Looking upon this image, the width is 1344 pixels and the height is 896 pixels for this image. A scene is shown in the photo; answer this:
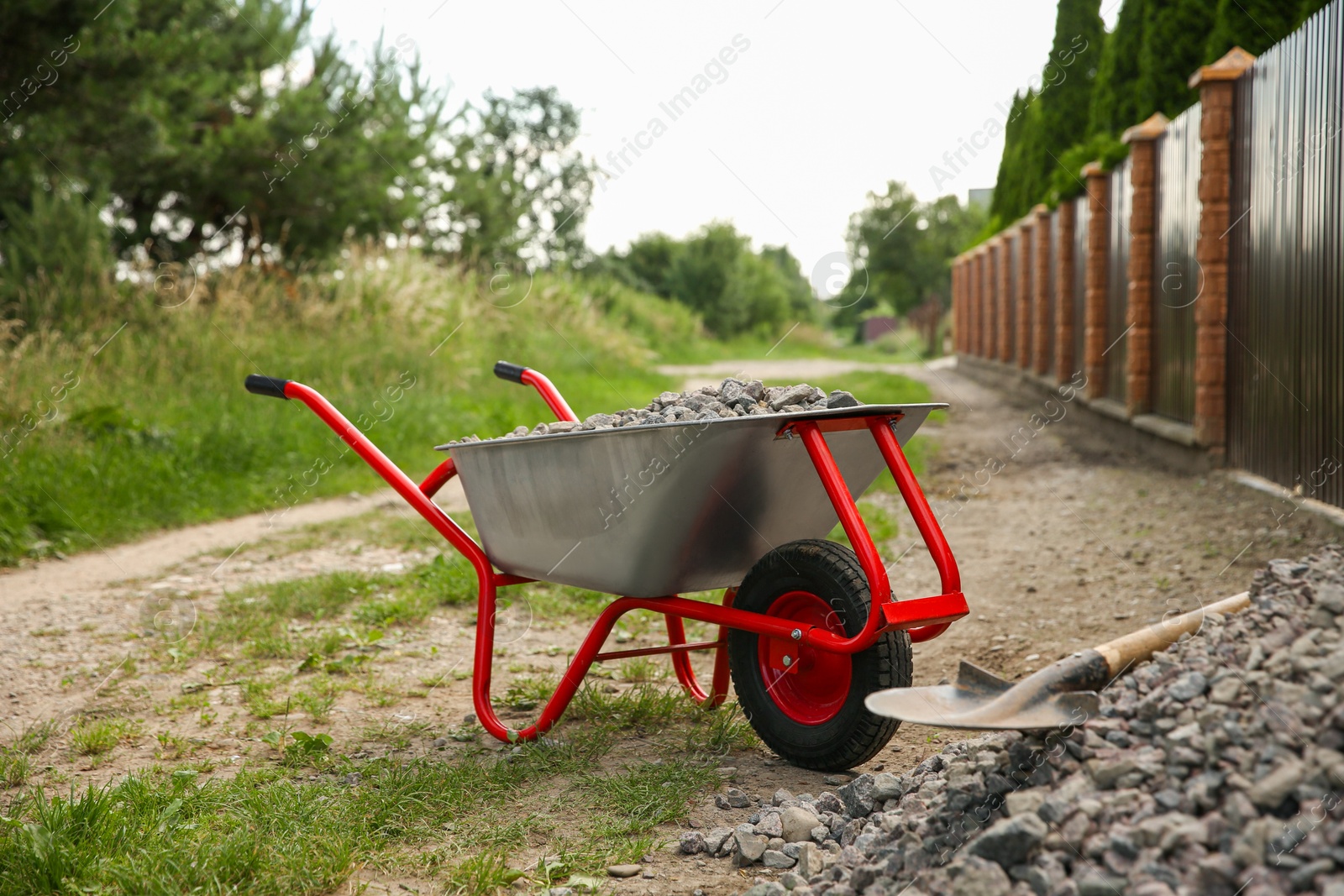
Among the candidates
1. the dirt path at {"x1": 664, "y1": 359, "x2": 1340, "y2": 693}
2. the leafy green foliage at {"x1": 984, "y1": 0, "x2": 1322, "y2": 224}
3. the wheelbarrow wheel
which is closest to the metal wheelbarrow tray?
the wheelbarrow wheel

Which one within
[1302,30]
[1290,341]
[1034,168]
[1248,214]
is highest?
[1034,168]

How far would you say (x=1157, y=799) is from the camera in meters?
1.54

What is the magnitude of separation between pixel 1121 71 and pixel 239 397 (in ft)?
37.0

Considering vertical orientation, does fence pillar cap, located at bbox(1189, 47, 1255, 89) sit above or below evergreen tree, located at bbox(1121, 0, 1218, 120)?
below

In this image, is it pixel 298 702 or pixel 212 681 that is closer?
pixel 298 702

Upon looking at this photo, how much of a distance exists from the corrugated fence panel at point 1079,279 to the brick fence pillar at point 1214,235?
4.66m

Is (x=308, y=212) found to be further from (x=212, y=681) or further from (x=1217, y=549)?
(x=1217, y=549)

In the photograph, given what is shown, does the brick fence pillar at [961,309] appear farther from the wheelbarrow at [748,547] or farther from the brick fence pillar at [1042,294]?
the wheelbarrow at [748,547]

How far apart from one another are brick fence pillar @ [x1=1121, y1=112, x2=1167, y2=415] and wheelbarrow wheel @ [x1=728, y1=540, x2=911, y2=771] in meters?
7.13

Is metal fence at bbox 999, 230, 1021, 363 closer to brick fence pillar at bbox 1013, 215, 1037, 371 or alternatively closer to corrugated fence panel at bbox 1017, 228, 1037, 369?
brick fence pillar at bbox 1013, 215, 1037, 371

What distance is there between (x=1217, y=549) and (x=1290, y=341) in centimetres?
146

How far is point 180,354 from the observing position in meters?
8.36

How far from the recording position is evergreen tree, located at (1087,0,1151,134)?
12242mm

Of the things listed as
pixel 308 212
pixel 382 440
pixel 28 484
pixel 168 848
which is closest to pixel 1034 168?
pixel 308 212
